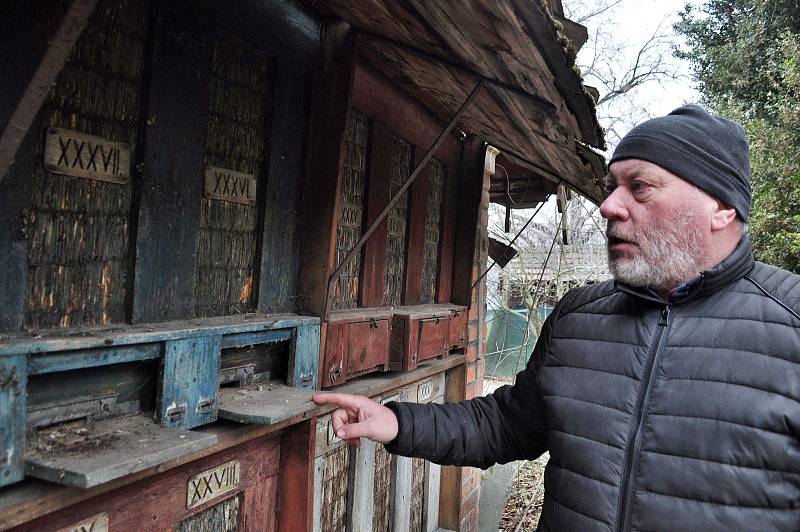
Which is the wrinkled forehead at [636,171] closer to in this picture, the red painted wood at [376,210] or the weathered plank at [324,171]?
the weathered plank at [324,171]

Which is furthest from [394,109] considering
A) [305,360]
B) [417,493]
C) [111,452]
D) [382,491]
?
[417,493]

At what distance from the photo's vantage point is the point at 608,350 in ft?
5.88

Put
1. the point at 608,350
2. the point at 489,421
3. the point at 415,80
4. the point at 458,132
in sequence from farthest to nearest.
Answer: the point at 458,132
the point at 415,80
the point at 489,421
the point at 608,350

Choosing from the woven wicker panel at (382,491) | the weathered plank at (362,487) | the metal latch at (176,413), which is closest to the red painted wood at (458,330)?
the woven wicker panel at (382,491)

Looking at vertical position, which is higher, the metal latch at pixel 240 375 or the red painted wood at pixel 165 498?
the metal latch at pixel 240 375

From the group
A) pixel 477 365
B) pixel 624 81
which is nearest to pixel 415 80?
pixel 477 365

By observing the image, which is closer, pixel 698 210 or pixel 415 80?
pixel 698 210

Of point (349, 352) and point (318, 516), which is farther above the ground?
point (349, 352)

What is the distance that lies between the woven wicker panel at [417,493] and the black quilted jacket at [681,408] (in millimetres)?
2195

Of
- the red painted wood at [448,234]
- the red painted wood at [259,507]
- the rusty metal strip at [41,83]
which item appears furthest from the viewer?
the red painted wood at [448,234]

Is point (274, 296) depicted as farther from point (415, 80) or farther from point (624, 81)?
point (624, 81)

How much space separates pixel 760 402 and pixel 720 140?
2.45ft

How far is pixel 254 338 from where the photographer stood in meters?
2.02

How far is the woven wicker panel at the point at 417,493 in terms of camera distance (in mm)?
3973
